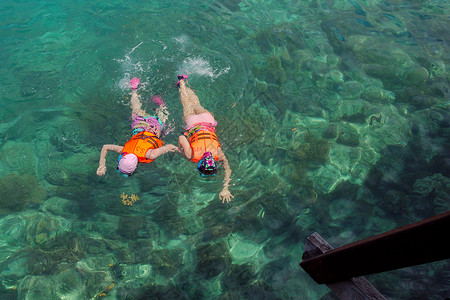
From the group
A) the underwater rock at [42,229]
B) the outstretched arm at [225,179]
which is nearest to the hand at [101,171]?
the underwater rock at [42,229]

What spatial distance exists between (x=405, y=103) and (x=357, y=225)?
3.63m

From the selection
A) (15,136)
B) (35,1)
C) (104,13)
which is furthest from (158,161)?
(35,1)

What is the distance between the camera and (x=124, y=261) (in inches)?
205

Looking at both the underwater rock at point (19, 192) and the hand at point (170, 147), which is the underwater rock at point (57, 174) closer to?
the underwater rock at point (19, 192)

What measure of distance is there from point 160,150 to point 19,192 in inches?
118

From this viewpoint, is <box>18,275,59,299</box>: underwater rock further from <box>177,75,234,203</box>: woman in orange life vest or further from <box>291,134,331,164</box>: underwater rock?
<box>291,134,331,164</box>: underwater rock

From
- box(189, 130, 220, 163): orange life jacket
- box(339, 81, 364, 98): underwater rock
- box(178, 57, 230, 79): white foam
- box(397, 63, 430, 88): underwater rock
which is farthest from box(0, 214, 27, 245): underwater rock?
box(397, 63, 430, 88): underwater rock

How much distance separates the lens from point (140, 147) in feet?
19.4

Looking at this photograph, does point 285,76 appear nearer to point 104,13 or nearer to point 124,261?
point 124,261

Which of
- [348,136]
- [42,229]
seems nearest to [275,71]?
[348,136]

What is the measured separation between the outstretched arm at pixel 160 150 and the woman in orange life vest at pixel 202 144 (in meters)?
0.17

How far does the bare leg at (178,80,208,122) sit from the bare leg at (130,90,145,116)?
37.4 inches

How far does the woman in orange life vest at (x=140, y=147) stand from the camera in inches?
224

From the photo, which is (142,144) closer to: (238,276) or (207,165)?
(207,165)
